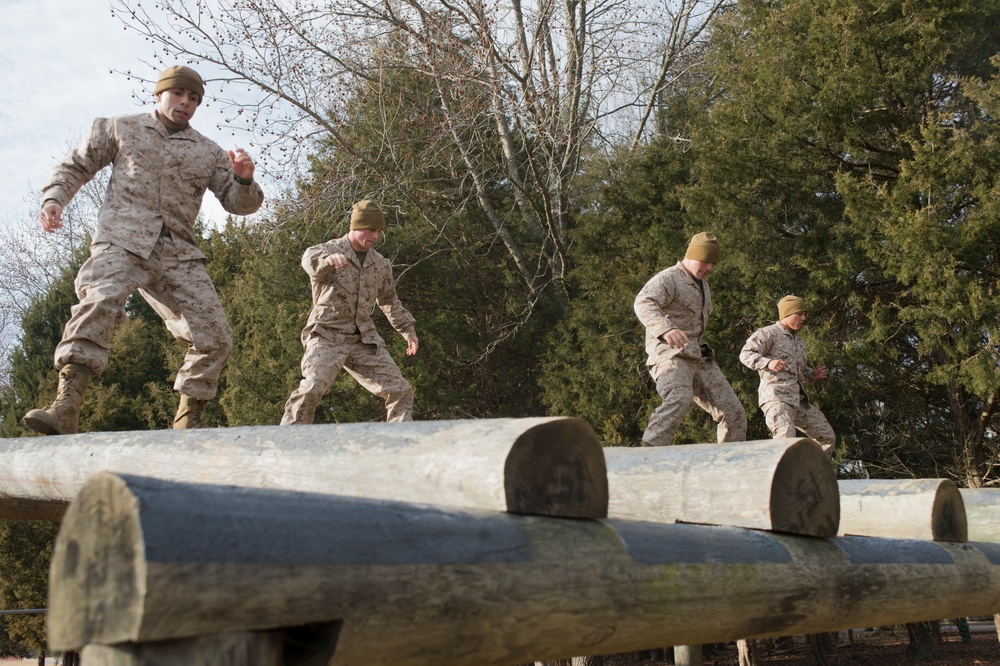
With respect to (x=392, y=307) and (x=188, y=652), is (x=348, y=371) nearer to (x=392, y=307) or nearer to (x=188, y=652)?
(x=392, y=307)

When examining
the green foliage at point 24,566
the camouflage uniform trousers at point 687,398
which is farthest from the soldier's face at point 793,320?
the green foliage at point 24,566

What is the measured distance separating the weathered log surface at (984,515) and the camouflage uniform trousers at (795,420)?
330 cm

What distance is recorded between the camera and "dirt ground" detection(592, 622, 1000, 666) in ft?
52.3

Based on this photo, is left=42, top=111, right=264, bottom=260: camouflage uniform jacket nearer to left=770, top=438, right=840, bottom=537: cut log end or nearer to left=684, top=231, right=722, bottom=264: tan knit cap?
left=684, top=231, right=722, bottom=264: tan knit cap

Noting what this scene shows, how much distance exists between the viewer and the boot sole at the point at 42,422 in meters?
5.48

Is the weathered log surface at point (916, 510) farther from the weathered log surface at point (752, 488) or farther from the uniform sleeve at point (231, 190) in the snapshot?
the uniform sleeve at point (231, 190)

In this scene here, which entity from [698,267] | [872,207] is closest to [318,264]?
[698,267]

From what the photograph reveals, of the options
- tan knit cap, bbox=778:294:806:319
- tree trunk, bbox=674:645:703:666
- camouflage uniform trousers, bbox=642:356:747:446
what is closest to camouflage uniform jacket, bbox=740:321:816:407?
tan knit cap, bbox=778:294:806:319

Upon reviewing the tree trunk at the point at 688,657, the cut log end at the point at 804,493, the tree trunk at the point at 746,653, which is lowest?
the tree trunk at the point at 746,653

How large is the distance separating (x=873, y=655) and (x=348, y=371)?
13.4m

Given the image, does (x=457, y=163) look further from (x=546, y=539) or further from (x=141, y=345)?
(x=546, y=539)

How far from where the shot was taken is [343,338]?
800 cm

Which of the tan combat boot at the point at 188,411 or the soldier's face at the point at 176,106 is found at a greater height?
the soldier's face at the point at 176,106

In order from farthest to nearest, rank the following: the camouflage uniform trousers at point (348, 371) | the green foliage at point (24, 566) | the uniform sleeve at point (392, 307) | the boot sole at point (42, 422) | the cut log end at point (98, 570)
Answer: the green foliage at point (24, 566) → the uniform sleeve at point (392, 307) → the camouflage uniform trousers at point (348, 371) → the boot sole at point (42, 422) → the cut log end at point (98, 570)
